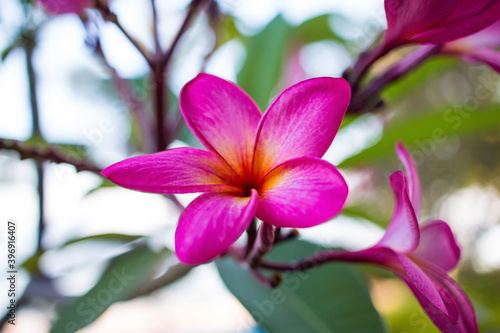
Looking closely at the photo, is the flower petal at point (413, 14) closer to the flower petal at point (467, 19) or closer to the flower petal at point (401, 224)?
the flower petal at point (467, 19)

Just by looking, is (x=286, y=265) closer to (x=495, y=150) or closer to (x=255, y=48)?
(x=255, y=48)

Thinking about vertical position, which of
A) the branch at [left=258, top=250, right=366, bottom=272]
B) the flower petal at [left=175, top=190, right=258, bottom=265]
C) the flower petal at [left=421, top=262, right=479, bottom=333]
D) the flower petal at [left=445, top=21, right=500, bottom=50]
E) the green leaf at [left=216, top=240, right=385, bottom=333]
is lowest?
the green leaf at [left=216, top=240, right=385, bottom=333]

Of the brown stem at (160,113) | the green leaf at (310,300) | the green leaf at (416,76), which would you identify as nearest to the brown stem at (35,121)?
the brown stem at (160,113)

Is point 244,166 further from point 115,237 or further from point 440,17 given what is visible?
point 115,237

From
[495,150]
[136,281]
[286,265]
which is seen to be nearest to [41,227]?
[136,281]

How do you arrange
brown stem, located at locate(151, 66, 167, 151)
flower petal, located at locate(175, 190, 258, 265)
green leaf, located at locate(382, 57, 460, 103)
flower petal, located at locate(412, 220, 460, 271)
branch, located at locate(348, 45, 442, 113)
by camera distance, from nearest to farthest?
flower petal, located at locate(175, 190, 258, 265) < flower petal, located at locate(412, 220, 460, 271) < branch, located at locate(348, 45, 442, 113) < brown stem, located at locate(151, 66, 167, 151) < green leaf, located at locate(382, 57, 460, 103)

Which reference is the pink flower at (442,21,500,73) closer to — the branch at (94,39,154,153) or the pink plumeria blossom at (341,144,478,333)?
the pink plumeria blossom at (341,144,478,333)

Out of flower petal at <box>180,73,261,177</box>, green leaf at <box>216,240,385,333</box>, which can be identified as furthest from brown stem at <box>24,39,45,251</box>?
flower petal at <box>180,73,261,177</box>
